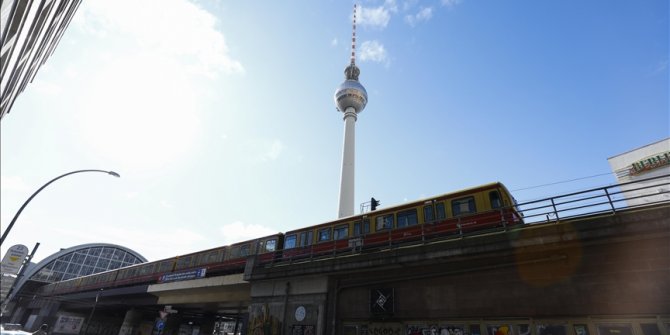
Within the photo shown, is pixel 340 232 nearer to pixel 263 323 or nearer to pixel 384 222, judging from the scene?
pixel 384 222

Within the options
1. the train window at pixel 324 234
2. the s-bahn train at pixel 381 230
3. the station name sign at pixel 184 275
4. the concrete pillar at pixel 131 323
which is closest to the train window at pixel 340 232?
the s-bahn train at pixel 381 230

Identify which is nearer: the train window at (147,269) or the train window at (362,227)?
the train window at (362,227)

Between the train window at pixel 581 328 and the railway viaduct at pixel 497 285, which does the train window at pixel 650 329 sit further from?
the train window at pixel 581 328

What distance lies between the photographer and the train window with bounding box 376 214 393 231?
17.0m

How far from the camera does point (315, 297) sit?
53.7 ft

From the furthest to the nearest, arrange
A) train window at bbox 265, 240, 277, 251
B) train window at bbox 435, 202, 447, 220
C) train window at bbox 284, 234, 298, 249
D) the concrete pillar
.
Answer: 1. the concrete pillar
2. train window at bbox 265, 240, 277, 251
3. train window at bbox 284, 234, 298, 249
4. train window at bbox 435, 202, 447, 220

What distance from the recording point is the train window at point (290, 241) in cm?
2106

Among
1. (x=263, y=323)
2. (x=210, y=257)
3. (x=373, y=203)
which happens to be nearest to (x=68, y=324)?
(x=210, y=257)

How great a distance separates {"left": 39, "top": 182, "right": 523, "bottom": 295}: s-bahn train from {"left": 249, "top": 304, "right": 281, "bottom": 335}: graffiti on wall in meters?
2.78

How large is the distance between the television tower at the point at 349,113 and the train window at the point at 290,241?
25706 millimetres

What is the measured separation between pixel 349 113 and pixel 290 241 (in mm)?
42772

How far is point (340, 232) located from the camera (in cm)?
1889

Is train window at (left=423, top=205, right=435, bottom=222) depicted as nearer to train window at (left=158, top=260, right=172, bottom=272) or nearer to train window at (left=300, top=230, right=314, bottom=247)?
train window at (left=300, top=230, right=314, bottom=247)

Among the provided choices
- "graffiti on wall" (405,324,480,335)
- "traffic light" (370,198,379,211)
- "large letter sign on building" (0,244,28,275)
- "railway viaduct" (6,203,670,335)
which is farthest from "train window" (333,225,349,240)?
"large letter sign on building" (0,244,28,275)
